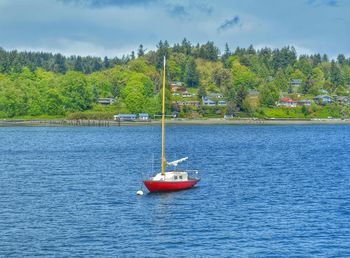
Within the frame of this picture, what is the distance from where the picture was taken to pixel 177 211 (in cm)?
8625

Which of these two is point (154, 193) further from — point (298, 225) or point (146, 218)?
point (298, 225)

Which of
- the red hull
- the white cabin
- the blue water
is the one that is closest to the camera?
the blue water

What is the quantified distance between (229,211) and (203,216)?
14.1 ft

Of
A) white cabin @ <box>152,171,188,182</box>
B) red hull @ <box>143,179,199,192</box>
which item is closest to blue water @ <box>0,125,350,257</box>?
red hull @ <box>143,179,199,192</box>

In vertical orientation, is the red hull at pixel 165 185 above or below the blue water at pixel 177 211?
above

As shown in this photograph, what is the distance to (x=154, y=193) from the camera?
323 ft

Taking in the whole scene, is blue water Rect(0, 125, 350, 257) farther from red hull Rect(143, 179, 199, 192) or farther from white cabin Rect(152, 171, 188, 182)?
white cabin Rect(152, 171, 188, 182)

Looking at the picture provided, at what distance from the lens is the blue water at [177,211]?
69188mm

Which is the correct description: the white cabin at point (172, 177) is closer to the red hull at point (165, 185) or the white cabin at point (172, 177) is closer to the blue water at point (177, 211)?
the red hull at point (165, 185)

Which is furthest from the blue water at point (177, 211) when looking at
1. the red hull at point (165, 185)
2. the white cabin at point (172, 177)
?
the white cabin at point (172, 177)

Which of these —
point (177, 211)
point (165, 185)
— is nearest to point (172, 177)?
point (165, 185)

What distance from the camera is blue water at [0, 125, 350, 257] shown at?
2724 inches

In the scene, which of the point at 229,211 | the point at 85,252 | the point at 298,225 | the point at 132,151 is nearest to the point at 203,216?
the point at 229,211

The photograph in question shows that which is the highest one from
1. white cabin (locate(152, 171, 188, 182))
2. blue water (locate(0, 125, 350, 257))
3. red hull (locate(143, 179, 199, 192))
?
white cabin (locate(152, 171, 188, 182))
